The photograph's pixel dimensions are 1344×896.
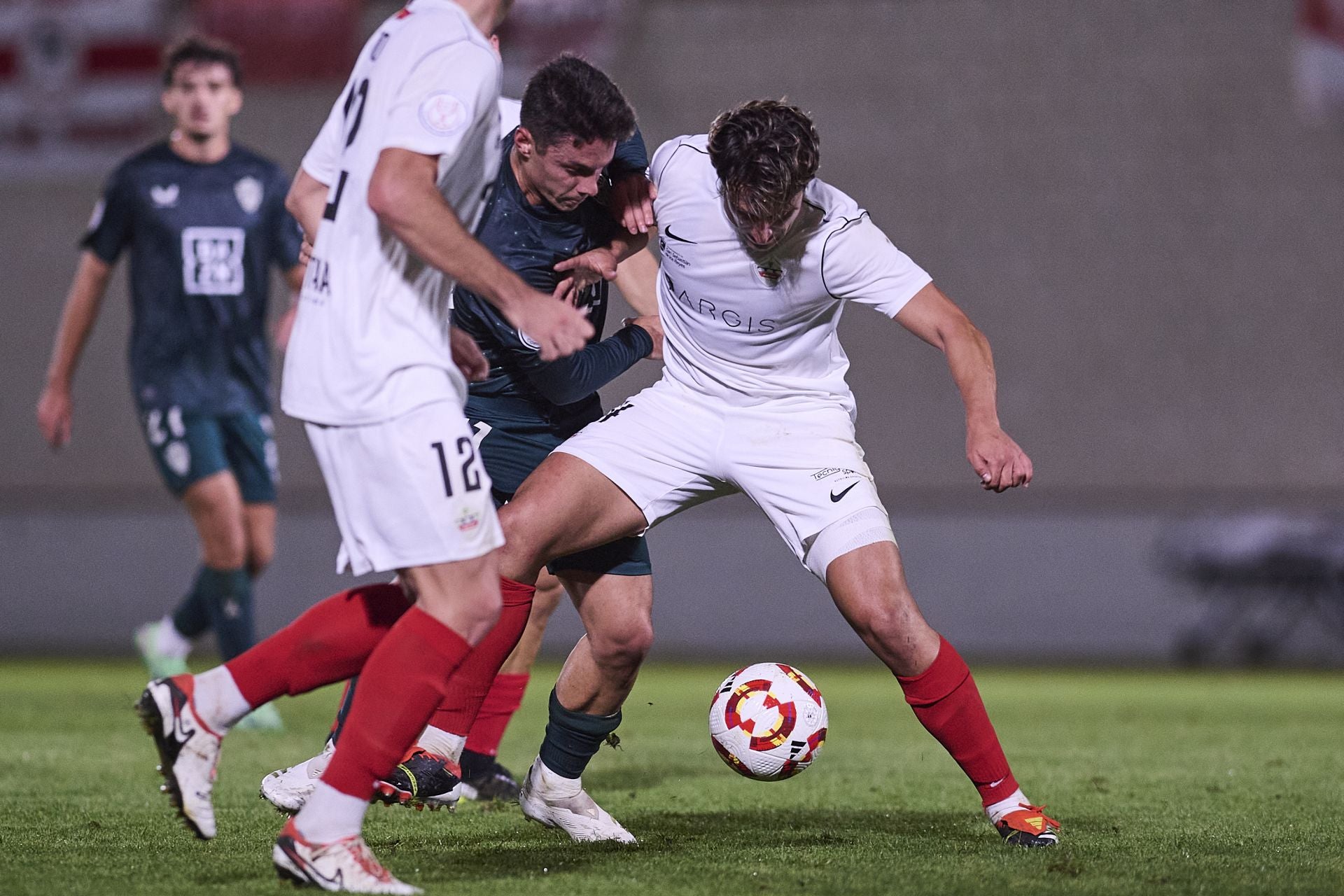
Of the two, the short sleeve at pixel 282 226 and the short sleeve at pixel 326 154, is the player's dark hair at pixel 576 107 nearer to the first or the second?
the short sleeve at pixel 326 154

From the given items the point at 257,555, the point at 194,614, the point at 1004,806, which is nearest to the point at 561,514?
the point at 1004,806

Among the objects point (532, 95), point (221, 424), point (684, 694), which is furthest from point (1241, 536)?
point (532, 95)

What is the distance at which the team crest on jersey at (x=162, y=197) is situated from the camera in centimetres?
675

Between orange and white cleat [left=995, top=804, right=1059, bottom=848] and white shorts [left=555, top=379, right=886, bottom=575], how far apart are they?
2.79ft

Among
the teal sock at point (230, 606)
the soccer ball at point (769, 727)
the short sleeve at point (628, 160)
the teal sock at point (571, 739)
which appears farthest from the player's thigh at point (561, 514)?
the teal sock at point (230, 606)

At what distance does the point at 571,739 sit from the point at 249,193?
3741mm

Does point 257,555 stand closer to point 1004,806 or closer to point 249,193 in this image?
point 249,193

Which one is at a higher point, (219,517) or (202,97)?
(202,97)

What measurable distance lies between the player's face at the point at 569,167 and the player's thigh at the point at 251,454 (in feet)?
11.2

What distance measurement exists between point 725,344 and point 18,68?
11.2 metres

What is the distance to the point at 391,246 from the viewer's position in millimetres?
3115

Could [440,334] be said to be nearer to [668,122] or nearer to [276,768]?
[276,768]

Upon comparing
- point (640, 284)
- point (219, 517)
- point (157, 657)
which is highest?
point (640, 284)

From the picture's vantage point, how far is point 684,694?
938 cm
